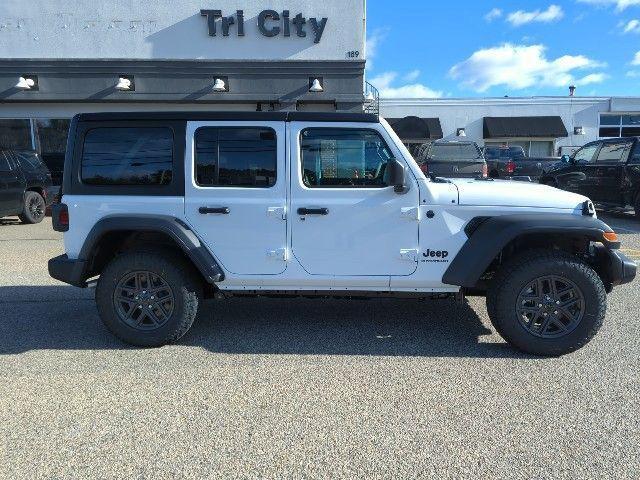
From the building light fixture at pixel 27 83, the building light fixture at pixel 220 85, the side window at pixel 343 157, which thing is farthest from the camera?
the building light fixture at pixel 220 85

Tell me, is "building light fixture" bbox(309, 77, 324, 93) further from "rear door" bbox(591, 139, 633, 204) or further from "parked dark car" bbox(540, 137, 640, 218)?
"rear door" bbox(591, 139, 633, 204)

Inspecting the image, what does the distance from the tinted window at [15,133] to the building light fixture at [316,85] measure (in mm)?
8884

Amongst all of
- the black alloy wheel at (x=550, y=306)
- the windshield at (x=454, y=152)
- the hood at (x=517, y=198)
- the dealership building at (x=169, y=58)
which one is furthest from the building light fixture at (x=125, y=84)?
the black alloy wheel at (x=550, y=306)

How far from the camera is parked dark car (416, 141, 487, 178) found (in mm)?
11405

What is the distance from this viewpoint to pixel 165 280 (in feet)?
13.1

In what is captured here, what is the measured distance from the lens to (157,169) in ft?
13.3

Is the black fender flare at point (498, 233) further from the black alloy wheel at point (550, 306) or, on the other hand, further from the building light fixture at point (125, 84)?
the building light fixture at point (125, 84)

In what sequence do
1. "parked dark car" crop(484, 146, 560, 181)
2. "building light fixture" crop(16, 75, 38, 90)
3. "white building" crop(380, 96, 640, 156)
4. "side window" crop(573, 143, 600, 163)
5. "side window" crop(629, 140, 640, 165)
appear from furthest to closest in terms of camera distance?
"white building" crop(380, 96, 640, 156), "parked dark car" crop(484, 146, 560, 181), "building light fixture" crop(16, 75, 38, 90), "side window" crop(573, 143, 600, 163), "side window" crop(629, 140, 640, 165)

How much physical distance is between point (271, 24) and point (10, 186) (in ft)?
29.0

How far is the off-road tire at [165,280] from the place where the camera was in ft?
13.1

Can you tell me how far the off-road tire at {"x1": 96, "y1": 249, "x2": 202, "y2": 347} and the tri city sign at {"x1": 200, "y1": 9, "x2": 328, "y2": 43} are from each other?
12730 mm

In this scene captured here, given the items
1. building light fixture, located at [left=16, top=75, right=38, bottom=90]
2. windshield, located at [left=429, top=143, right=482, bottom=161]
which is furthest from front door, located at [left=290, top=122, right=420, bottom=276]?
building light fixture, located at [left=16, top=75, right=38, bottom=90]

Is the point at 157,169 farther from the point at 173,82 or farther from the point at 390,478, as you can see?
the point at 173,82

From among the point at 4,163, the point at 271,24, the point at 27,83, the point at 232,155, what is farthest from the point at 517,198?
the point at 27,83
